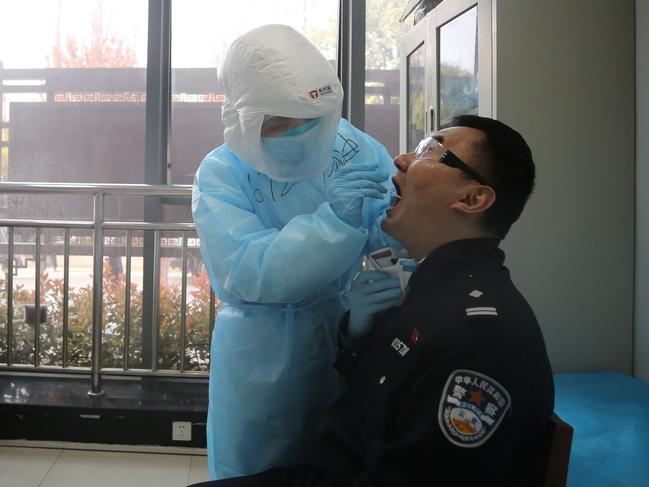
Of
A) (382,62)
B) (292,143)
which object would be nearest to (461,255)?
(292,143)

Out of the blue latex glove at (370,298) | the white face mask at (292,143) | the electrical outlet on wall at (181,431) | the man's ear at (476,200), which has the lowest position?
the electrical outlet on wall at (181,431)

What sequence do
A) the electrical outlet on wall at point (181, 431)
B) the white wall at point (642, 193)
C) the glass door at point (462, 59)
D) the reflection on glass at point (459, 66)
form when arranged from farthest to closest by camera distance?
the electrical outlet on wall at point (181, 431) → the reflection on glass at point (459, 66) → the glass door at point (462, 59) → the white wall at point (642, 193)

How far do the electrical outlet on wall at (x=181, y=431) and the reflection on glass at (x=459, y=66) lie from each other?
1835 mm

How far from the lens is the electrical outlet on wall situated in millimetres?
2695

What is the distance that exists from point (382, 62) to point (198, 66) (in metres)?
1.11

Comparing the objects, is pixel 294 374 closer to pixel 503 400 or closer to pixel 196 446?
pixel 503 400

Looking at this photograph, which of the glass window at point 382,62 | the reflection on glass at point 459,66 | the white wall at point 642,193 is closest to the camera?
the white wall at point 642,193

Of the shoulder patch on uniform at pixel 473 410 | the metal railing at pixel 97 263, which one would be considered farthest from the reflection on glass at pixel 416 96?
the shoulder patch on uniform at pixel 473 410

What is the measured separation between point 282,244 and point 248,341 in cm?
28

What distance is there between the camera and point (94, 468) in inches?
99.9

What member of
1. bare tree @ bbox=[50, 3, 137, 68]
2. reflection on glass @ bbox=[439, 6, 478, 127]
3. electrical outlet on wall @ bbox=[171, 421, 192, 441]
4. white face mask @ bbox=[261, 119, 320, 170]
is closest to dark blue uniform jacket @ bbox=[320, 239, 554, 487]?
white face mask @ bbox=[261, 119, 320, 170]

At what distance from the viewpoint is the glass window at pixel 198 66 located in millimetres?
3453

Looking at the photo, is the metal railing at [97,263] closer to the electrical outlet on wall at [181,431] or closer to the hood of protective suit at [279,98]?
the electrical outlet on wall at [181,431]

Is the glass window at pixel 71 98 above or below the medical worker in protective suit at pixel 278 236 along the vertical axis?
above
